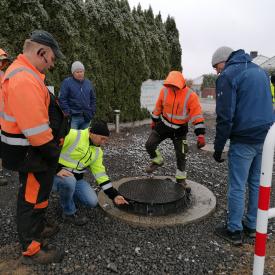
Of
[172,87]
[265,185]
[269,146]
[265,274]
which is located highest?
[172,87]

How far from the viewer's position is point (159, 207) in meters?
3.66

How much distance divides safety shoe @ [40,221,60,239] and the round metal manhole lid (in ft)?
2.90

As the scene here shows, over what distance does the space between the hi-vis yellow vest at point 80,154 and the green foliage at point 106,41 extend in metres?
3.98

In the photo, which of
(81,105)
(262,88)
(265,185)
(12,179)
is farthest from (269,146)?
(81,105)

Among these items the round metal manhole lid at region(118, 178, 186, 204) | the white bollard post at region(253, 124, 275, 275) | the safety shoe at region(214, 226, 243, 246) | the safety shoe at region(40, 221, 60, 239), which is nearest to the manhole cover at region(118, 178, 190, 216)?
the round metal manhole lid at region(118, 178, 186, 204)

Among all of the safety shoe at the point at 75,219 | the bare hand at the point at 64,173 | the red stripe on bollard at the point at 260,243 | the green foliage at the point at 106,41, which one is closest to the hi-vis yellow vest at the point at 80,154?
the bare hand at the point at 64,173

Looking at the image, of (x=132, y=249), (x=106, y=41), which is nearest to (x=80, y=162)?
(x=132, y=249)

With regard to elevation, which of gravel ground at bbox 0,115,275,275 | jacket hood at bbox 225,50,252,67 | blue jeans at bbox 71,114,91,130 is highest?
jacket hood at bbox 225,50,252,67

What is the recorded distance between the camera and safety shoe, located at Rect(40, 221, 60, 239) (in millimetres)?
3242

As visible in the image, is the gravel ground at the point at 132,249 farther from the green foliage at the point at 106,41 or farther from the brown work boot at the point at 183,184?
the green foliage at the point at 106,41

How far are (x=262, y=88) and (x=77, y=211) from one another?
2.48m

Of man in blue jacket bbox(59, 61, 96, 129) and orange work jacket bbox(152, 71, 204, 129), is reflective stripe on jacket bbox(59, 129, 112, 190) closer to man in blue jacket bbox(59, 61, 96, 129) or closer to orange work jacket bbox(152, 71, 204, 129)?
orange work jacket bbox(152, 71, 204, 129)

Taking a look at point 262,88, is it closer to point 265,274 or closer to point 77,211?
point 265,274

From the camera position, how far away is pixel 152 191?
13.4ft
